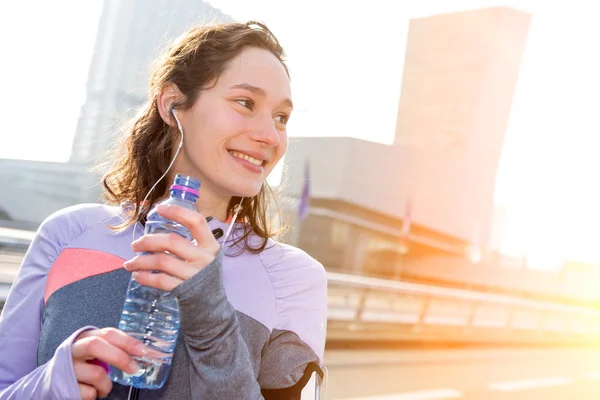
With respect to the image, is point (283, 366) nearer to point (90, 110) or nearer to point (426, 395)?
point (426, 395)

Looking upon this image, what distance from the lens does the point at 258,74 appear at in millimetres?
1682

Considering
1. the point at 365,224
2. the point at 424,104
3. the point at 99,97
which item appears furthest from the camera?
the point at 424,104

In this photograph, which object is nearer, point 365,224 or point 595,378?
point 595,378

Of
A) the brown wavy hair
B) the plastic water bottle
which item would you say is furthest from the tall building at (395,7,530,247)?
the plastic water bottle

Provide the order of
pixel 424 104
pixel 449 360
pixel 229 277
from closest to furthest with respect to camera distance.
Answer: pixel 229 277, pixel 449 360, pixel 424 104

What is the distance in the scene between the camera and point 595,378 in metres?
10.8

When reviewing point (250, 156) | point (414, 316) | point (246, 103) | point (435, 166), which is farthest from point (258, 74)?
point (435, 166)

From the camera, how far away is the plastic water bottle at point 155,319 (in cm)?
127

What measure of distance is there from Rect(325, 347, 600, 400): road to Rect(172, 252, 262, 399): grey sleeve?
16.2ft

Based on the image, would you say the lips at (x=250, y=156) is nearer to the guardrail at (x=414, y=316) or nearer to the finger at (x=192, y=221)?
the finger at (x=192, y=221)

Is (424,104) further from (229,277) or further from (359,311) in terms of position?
(229,277)

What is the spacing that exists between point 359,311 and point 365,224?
3783cm

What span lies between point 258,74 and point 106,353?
776 mm

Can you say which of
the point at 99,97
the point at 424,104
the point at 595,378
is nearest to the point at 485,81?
the point at 424,104
